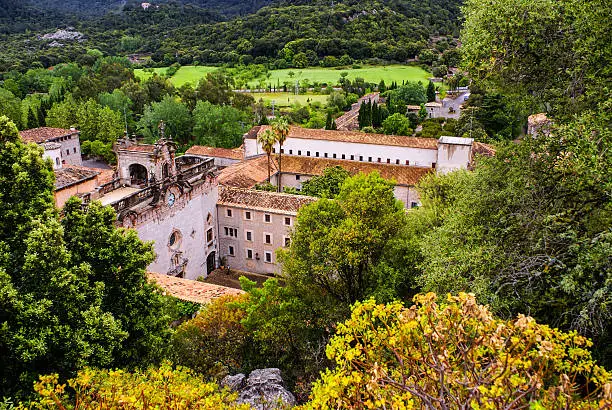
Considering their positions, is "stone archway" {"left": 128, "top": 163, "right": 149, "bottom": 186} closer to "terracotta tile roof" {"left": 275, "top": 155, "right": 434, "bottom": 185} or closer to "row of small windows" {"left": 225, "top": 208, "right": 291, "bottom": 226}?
"row of small windows" {"left": 225, "top": 208, "right": 291, "bottom": 226}

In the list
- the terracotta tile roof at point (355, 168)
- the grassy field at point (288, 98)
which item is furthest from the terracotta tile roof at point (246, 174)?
the grassy field at point (288, 98)

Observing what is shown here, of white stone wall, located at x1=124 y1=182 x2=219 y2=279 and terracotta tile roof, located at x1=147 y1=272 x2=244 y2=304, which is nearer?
terracotta tile roof, located at x1=147 y1=272 x2=244 y2=304

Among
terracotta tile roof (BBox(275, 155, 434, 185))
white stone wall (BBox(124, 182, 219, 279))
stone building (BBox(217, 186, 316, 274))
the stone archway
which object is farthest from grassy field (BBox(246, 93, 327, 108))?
the stone archway

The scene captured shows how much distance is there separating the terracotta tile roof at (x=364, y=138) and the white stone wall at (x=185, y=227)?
19591mm

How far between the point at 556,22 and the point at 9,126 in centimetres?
1704

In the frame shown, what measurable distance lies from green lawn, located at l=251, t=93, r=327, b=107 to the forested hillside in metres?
28.4

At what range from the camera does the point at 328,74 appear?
415ft

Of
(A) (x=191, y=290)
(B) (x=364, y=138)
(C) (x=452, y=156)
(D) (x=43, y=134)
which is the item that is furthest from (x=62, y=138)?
(C) (x=452, y=156)

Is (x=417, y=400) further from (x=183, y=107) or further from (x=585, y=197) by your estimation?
(x=183, y=107)

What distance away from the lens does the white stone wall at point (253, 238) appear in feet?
128

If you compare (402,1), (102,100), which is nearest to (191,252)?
(102,100)

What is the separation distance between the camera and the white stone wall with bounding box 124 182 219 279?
31.8m

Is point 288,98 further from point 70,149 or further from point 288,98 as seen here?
point 70,149

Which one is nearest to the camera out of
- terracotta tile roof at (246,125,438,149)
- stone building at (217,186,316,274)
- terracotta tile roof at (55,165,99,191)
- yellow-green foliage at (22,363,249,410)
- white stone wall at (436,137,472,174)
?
yellow-green foliage at (22,363,249,410)
